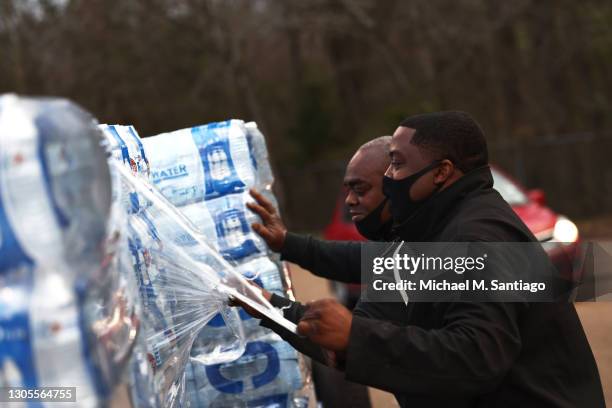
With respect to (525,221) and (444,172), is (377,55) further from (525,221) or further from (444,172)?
(444,172)

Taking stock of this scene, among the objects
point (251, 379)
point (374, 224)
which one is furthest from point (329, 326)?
point (374, 224)

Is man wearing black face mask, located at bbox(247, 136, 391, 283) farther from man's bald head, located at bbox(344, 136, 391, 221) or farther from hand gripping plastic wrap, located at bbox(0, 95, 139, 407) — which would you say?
hand gripping plastic wrap, located at bbox(0, 95, 139, 407)

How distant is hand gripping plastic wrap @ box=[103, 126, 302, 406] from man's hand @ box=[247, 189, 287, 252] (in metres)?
1.06

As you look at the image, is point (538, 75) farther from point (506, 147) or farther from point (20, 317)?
point (20, 317)

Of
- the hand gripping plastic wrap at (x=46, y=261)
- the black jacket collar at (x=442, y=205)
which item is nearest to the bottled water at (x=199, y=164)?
the black jacket collar at (x=442, y=205)

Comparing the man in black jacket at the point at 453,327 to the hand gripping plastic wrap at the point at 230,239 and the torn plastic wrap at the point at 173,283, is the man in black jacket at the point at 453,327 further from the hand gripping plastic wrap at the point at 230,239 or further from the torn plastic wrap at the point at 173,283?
the hand gripping plastic wrap at the point at 230,239

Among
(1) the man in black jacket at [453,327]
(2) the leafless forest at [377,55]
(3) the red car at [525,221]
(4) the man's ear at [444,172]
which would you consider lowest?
(3) the red car at [525,221]

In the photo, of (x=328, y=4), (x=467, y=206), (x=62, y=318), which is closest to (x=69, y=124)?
(x=62, y=318)

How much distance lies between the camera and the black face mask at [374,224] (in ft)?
14.9

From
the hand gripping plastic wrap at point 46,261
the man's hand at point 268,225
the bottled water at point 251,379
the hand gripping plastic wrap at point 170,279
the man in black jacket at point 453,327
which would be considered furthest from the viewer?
the man's hand at point 268,225

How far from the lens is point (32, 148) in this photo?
2031 mm

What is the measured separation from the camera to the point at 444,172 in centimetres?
311

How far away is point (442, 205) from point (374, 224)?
152 centimetres

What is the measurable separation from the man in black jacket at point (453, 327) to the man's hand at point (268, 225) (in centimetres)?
105
